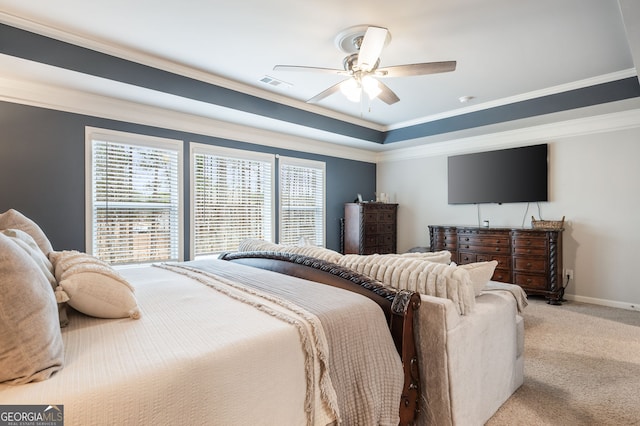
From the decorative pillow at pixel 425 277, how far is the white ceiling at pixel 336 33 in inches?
75.7

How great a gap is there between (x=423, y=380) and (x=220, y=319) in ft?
3.30

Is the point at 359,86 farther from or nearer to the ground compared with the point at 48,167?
farther from the ground

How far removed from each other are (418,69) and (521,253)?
3.20 m

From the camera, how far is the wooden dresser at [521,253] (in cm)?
421

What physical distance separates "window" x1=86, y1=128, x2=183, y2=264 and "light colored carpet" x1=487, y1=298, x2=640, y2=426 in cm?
378

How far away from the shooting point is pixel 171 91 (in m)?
3.43

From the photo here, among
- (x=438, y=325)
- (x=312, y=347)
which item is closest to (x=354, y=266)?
(x=438, y=325)

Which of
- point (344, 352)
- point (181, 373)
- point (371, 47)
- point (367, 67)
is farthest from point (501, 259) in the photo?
point (181, 373)

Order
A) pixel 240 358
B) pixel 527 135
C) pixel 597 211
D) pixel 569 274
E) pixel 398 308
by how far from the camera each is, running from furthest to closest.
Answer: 1. pixel 527 135
2. pixel 569 274
3. pixel 597 211
4. pixel 398 308
5. pixel 240 358

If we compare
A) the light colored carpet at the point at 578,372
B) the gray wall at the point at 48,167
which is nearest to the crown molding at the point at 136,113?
the gray wall at the point at 48,167

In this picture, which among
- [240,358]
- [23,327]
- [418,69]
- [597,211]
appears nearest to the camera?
[23,327]

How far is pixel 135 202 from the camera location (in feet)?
12.5

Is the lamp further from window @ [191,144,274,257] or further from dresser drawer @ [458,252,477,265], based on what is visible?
dresser drawer @ [458,252,477,265]

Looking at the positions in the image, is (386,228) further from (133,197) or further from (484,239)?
(133,197)
